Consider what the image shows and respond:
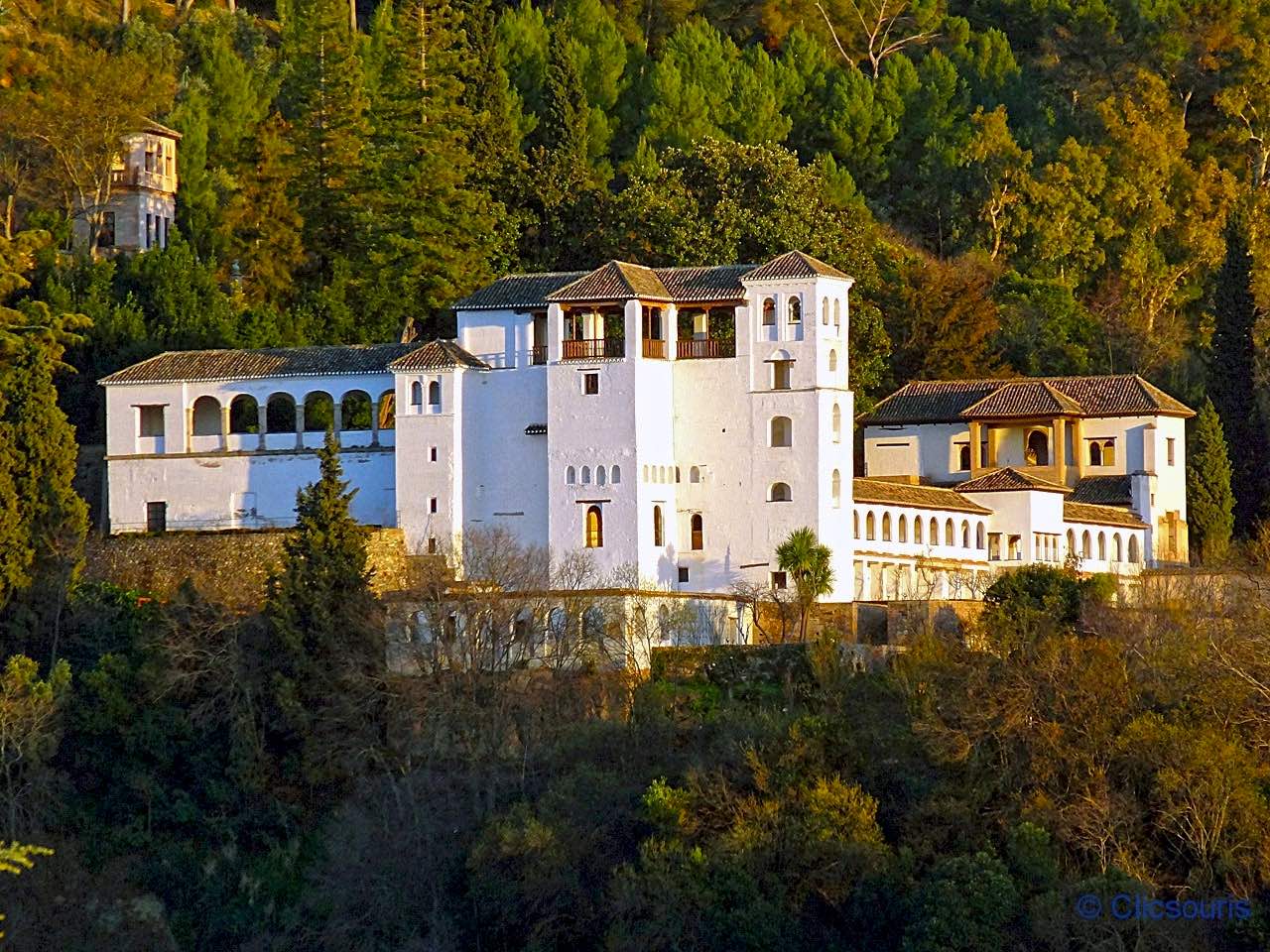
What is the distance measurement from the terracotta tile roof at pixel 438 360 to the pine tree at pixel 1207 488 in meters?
15.7

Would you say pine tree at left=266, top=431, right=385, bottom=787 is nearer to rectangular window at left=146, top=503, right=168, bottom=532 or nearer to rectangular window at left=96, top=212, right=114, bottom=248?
rectangular window at left=146, top=503, right=168, bottom=532

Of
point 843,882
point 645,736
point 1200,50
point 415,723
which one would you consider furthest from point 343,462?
point 1200,50

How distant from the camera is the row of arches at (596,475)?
5369 cm

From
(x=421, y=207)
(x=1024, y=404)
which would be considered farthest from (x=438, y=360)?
(x=1024, y=404)

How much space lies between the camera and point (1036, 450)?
200ft

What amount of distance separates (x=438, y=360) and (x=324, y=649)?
7216mm

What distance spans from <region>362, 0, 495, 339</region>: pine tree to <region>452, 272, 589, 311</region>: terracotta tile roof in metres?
6.09

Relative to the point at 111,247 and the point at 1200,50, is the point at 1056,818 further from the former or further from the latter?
the point at 1200,50

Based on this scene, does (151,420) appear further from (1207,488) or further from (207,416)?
(1207,488)

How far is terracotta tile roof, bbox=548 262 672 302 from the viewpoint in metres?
53.8

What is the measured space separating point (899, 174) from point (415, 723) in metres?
33.4

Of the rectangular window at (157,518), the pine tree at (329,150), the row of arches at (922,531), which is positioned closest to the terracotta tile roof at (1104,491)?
the row of arches at (922,531)

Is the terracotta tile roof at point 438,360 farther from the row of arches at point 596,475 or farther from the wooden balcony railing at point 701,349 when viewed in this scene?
the wooden balcony railing at point 701,349

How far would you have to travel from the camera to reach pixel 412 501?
54.9 meters
